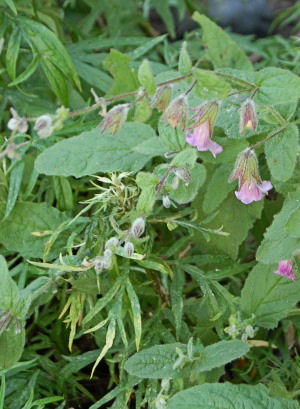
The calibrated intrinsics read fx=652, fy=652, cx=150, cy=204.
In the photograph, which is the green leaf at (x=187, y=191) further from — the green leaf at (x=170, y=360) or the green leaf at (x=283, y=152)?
the green leaf at (x=170, y=360)

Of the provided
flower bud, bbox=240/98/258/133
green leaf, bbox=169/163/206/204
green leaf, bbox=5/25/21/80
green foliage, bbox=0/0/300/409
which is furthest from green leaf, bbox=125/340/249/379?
green leaf, bbox=5/25/21/80

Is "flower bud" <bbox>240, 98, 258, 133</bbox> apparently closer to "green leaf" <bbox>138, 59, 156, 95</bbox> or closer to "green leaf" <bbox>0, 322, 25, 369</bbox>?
"green leaf" <bbox>138, 59, 156, 95</bbox>

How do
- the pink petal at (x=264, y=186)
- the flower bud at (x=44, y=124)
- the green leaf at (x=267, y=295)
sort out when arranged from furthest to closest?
1. the green leaf at (x=267, y=295)
2. the pink petal at (x=264, y=186)
3. the flower bud at (x=44, y=124)

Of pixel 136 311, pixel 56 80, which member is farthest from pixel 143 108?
pixel 56 80

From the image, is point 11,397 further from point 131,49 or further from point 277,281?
point 131,49

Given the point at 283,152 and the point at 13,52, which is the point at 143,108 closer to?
the point at 283,152

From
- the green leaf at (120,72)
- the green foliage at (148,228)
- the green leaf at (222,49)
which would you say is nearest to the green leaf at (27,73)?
the green foliage at (148,228)
